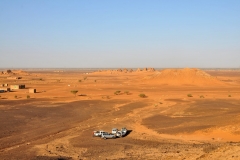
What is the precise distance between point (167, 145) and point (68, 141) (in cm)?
786

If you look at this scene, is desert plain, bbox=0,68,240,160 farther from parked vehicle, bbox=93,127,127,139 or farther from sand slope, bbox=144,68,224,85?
sand slope, bbox=144,68,224,85

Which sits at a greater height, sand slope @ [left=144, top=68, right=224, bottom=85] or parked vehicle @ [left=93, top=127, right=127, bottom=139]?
sand slope @ [left=144, top=68, right=224, bottom=85]

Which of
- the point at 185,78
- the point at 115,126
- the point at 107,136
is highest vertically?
the point at 185,78

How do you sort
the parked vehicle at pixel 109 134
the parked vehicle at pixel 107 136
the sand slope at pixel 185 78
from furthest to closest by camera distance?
the sand slope at pixel 185 78
the parked vehicle at pixel 109 134
the parked vehicle at pixel 107 136

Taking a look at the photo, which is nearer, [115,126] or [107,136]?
[107,136]

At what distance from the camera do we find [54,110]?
135 ft

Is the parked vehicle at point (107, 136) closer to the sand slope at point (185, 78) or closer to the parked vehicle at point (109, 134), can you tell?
the parked vehicle at point (109, 134)

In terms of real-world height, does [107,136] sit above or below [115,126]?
above

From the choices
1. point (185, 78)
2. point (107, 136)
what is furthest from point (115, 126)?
point (185, 78)

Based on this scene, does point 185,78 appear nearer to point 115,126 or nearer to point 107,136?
point 115,126

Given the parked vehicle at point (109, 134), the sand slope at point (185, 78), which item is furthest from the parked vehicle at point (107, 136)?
the sand slope at point (185, 78)

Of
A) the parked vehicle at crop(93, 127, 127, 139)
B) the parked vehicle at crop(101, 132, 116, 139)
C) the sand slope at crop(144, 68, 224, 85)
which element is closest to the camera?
the parked vehicle at crop(101, 132, 116, 139)

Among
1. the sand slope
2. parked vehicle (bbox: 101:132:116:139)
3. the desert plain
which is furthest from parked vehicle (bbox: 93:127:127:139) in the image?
the sand slope

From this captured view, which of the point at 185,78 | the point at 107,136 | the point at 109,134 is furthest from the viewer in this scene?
the point at 185,78
